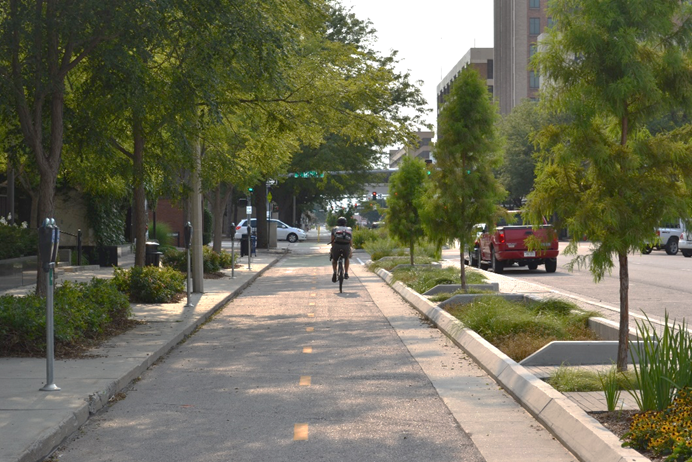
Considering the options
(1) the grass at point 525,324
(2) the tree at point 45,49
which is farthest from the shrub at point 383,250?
(2) the tree at point 45,49

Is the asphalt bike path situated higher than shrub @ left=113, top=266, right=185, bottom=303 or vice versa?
shrub @ left=113, top=266, right=185, bottom=303

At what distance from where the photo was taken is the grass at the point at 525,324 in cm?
1096

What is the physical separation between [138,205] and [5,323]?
7150mm

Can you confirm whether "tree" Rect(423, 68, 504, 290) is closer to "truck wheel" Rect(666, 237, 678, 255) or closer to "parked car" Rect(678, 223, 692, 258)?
"parked car" Rect(678, 223, 692, 258)

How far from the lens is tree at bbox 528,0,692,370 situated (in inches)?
335

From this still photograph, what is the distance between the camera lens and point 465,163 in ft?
60.8

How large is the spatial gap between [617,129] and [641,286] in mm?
13909

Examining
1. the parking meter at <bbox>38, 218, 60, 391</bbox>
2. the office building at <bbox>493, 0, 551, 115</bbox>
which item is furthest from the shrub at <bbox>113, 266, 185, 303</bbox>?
the office building at <bbox>493, 0, 551, 115</bbox>

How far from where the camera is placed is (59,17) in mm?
13422

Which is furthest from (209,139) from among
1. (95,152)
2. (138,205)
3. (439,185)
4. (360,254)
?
(360,254)

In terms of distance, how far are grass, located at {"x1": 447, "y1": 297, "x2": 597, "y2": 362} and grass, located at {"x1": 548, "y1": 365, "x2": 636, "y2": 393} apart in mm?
1770

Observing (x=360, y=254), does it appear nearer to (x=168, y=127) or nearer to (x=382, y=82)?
(x=382, y=82)

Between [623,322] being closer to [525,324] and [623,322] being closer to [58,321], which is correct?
[525,324]

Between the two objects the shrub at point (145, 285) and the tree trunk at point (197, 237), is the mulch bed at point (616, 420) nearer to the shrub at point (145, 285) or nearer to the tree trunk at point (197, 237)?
the shrub at point (145, 285)
